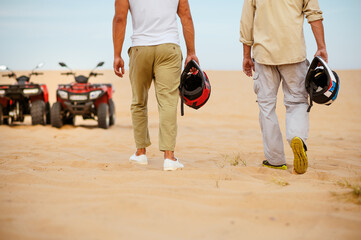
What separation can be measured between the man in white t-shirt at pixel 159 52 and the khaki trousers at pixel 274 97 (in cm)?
78

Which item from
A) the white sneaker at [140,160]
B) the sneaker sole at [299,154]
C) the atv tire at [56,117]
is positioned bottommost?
the atv tire at [56,117]

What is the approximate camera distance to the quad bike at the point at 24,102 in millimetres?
9172

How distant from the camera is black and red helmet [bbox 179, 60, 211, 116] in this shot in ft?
12.7

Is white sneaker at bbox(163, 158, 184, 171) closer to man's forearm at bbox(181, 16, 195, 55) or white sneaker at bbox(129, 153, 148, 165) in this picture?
white sneaker at bbox(129, 153, 148, 165)

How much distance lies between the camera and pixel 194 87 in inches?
160

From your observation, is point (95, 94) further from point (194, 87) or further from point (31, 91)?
point (194, 87)

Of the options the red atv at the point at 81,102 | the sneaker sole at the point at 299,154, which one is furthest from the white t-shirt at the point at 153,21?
the red atv at the point at 81,102

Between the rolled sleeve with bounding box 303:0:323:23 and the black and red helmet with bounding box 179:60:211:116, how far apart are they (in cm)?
111

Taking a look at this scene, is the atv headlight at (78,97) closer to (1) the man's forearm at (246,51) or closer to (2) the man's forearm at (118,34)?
(2) the man's forearm at (118,34)

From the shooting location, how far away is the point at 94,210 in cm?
218

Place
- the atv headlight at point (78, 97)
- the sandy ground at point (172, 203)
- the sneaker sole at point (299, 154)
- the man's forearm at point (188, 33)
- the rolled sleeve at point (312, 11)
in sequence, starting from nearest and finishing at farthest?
the sandy ground at point (172, 203)
the sneaker sole at point (299, 154)
the rolled sleeve at point (312, 11)
the man's forearm at point (188, 33)
the atv headlight at point (78, 97)

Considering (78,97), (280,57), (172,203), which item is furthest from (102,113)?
(172,203)

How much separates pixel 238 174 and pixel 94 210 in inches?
58.1

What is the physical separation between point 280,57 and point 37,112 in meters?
7.00
